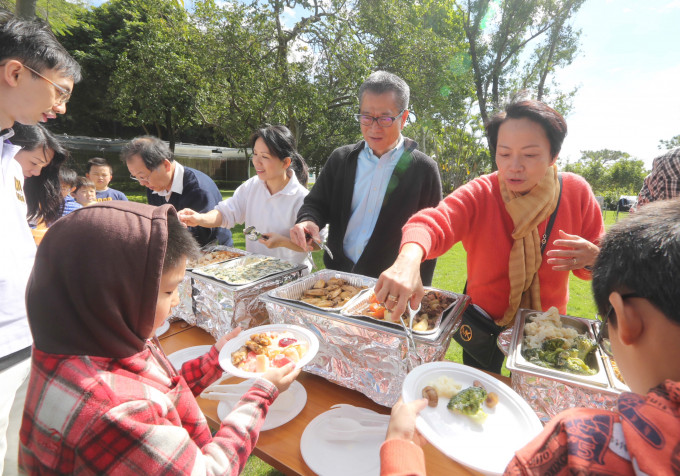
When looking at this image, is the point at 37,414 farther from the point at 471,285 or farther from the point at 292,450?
the point at 471,285

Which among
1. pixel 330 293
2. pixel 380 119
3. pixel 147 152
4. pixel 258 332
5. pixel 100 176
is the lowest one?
pixel 100 176

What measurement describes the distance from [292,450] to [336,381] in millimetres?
385

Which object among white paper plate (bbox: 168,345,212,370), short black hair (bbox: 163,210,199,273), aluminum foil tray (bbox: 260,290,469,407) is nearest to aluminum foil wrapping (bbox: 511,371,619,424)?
aluminum foil tray (bbox: 260,290,469,407)

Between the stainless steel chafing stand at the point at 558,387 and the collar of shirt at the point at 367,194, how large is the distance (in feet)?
4.56

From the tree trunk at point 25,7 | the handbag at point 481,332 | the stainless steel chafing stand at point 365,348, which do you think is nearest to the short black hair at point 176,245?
the stainless steel chafing stand at point 365,348

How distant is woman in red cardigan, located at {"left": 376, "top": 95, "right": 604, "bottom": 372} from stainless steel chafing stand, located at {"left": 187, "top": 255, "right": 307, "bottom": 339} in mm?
907

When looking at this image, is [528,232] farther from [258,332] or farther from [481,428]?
[258,332]

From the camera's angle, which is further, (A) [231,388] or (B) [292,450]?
(A) [231,388]

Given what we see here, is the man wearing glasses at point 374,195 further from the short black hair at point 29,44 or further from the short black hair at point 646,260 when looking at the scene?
the short black hair at point 646,260

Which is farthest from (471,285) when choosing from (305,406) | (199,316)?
(199,316)

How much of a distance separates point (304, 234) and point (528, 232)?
127cm

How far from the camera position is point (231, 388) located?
4.79ft

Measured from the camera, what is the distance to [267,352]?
4.58 ft

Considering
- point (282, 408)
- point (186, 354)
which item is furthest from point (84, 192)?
point (282, 408)
